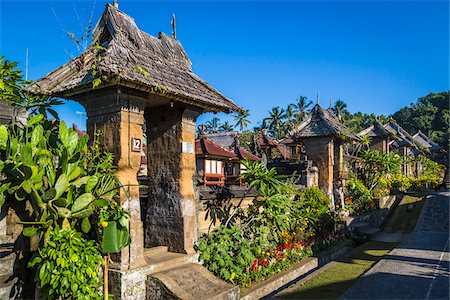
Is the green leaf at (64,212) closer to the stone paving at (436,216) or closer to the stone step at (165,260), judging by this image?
the stone step at (165,260)

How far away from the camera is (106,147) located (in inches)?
242

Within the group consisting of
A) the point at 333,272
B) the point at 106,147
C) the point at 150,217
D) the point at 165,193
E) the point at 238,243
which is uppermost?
the point at 106,147

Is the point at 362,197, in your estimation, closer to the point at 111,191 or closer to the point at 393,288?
the point at 393,288

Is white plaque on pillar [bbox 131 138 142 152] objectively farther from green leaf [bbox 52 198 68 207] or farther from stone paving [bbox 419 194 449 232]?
stone paving [bbox 419 194 449 232]

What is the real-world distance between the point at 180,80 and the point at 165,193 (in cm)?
242

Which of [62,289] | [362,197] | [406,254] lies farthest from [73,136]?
[362,197]

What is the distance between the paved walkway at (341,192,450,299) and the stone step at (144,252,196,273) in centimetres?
321

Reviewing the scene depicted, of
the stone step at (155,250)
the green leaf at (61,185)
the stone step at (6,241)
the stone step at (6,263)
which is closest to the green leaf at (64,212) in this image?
the green leaf at (61,185)

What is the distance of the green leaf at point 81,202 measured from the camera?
4.81 m

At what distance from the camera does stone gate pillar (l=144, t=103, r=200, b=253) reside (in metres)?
7.12

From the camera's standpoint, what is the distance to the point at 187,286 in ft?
19.9

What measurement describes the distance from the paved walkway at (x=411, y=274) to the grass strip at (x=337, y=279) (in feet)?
1.54

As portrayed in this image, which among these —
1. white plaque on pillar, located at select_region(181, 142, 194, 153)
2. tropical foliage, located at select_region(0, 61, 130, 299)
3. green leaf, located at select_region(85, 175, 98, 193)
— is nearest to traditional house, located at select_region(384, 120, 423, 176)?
white plaque on pillar, located at select_region(181, 142, 194, 153)

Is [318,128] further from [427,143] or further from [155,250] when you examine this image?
[427,143]
